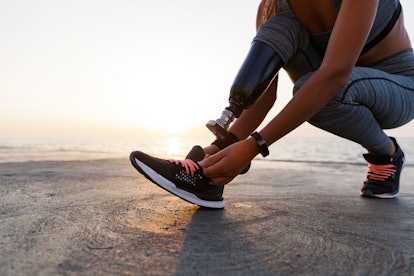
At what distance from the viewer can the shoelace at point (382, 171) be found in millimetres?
2084

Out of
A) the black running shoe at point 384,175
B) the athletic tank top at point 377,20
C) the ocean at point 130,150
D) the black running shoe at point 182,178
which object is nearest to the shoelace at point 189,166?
the black running shoe at point 182,178

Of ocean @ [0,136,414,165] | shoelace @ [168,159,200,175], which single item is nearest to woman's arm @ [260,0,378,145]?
shoelace @ [168,159,200,175]

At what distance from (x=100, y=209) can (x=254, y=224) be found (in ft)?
2.19

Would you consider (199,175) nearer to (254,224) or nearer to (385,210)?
(254,224)

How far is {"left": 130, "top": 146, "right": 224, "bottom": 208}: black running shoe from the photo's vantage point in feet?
4.77

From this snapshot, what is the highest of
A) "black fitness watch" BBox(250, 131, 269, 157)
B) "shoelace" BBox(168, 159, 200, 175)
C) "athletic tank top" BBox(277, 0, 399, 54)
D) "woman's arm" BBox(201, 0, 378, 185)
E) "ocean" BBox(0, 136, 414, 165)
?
"athletic tank top" BBox(277, 0, 399, 54)

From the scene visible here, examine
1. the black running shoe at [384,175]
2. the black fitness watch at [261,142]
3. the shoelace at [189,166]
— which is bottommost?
the black running shoe at [384,175]

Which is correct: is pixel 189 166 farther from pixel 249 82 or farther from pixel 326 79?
pixel 326 79

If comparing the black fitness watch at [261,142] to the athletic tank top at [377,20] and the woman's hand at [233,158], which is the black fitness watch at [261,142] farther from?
the athletic tank top at [377,20]

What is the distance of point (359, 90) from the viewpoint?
1.69 metres

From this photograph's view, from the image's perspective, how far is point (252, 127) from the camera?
6.14 feet

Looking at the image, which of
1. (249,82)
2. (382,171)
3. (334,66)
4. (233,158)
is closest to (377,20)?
(334,66)

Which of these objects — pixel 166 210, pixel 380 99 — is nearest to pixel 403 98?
pixel 380 99

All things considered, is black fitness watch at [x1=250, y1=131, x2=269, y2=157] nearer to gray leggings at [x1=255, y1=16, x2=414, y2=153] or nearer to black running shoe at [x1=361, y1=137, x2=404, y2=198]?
gray leggings at [x1=255, y1=16, x2=414, y2=153]
